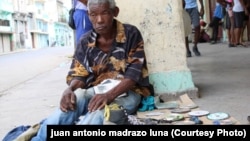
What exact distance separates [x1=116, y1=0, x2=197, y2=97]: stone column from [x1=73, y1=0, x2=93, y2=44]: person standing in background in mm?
486

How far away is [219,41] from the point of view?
13.7 metres

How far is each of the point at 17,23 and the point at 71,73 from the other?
44.3 m

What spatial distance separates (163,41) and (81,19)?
0.97 metres

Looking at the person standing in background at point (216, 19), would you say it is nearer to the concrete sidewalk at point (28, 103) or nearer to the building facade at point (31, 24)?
the concrete sidewalk at point (28, 103)

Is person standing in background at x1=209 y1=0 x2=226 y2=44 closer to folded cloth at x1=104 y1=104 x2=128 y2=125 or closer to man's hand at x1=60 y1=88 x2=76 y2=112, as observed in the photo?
man's hand at x1=60 y1=88 x2=76 y2=112

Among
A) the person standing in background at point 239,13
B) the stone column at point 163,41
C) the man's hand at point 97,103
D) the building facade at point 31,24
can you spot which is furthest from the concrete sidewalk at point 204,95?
the building facade at point 31,24

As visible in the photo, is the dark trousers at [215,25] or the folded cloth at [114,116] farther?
the dark trousers at [215,25]

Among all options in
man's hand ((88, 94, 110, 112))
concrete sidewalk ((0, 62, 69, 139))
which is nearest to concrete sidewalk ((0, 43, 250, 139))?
concrete sidewalk ((0, 62, 69, 139))

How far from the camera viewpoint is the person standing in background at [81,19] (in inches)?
174

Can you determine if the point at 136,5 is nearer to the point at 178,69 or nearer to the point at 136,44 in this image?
the point at 178,69

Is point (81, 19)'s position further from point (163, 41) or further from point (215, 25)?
point (215, 25)

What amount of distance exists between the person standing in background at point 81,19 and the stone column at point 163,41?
1.60 ft

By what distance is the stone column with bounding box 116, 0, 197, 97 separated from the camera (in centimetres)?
411

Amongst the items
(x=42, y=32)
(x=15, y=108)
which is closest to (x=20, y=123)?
(x=15, y=108)
